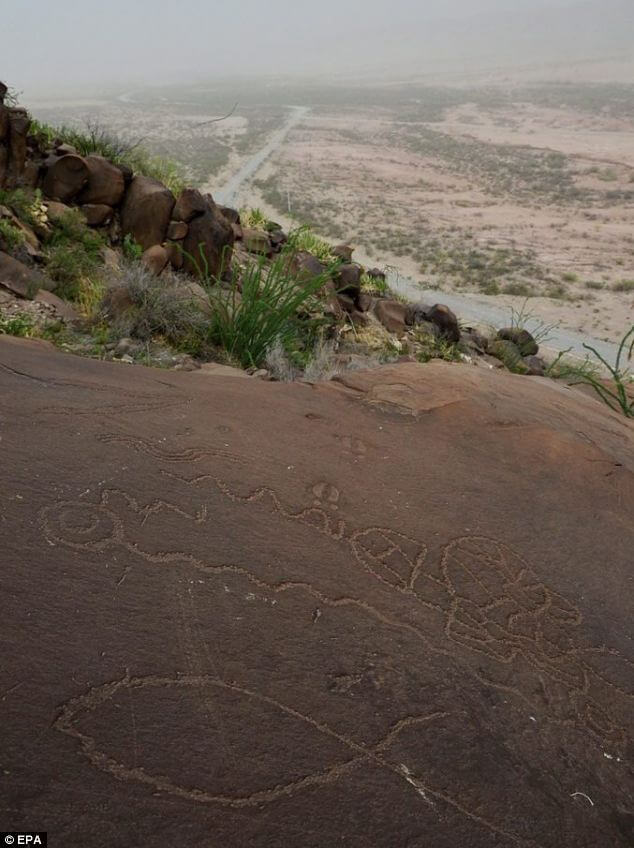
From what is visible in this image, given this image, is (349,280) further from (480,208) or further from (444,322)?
(480,208)

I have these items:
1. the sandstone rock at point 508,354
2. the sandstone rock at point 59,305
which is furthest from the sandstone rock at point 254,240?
the sandstone rock at point 59,305

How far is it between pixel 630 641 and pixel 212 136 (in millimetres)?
46599

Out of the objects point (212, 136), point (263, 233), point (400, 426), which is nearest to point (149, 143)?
point (212, 136)

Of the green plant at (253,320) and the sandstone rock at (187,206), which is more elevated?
the sandstone rock at (187,206)

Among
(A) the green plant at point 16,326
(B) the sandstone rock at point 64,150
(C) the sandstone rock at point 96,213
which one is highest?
(B) the sandstone rock at point 64,150

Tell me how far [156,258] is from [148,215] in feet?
1.99

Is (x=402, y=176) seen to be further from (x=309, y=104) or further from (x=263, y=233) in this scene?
(x=309, y=104)

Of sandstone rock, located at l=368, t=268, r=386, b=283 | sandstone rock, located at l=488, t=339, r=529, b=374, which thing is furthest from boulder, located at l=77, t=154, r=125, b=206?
sandstone rock, located at l=488, t=339, r=529, b=374

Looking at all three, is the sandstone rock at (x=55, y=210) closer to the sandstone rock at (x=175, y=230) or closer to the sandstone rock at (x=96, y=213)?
the sandstone rock at (x=96, y=213)

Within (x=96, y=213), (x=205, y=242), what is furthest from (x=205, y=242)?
(x=96, y=213)

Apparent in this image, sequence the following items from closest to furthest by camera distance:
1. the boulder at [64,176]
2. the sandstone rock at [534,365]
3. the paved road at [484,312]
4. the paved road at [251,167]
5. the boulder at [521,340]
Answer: the boulder at [64,176], the sandstone rock at [534,365], the boulder at [521,340], the paved road at [484,312], the paved road at [251,167]

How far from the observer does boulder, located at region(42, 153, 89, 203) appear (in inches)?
324

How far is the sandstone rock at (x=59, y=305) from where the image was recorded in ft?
20.4

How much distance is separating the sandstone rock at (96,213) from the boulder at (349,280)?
2.91 metres
